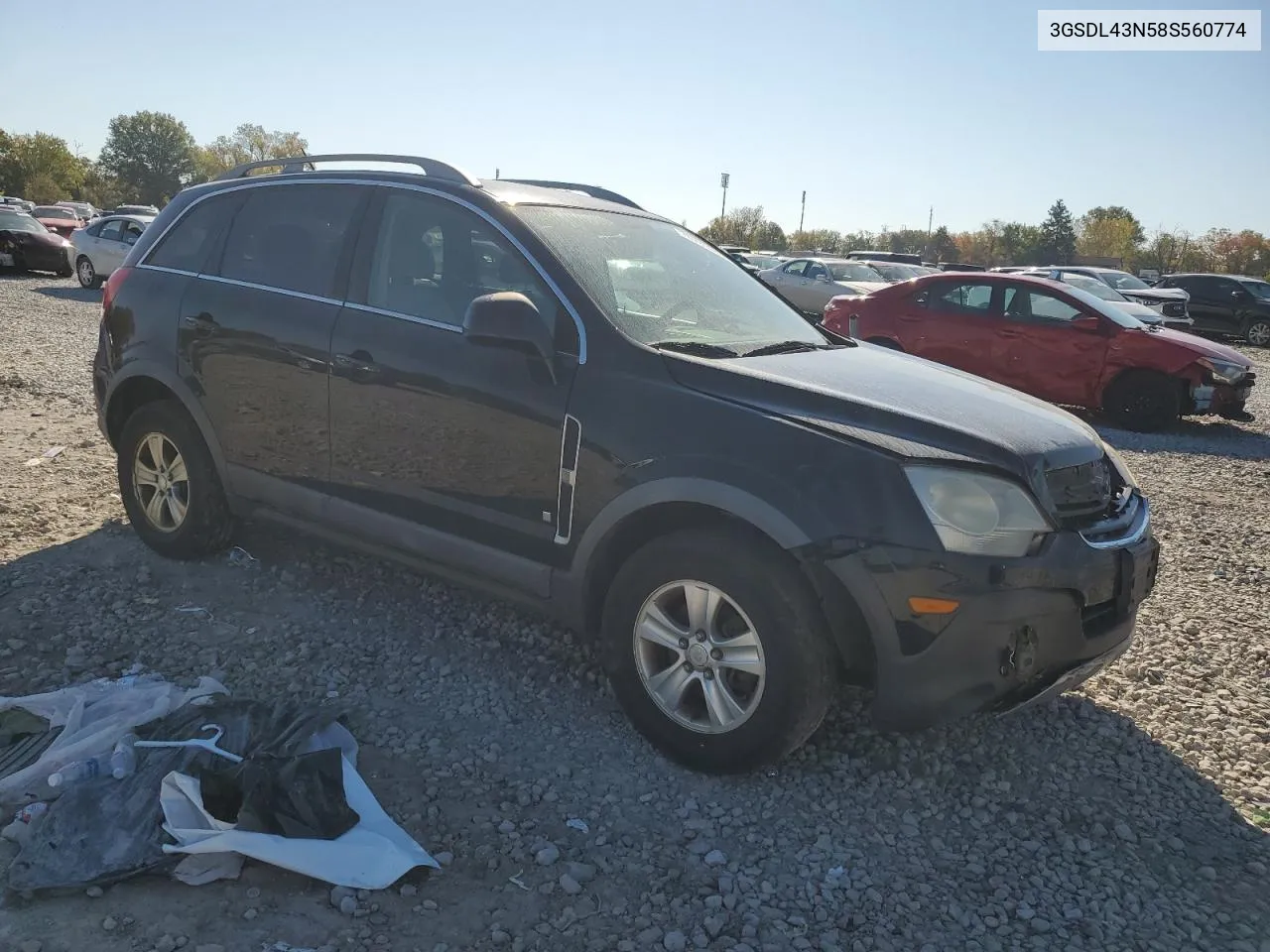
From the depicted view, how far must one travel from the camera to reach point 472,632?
439cm

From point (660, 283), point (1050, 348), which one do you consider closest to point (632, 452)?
point (660, 283)

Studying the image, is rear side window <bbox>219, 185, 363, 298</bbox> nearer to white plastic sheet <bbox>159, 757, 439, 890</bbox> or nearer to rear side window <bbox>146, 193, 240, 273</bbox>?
rear side window <bbox>146, 193, 240, 273</bbox>

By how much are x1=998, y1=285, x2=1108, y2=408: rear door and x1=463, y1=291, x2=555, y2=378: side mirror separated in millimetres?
8505

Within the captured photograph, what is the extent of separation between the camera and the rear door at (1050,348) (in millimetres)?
10734

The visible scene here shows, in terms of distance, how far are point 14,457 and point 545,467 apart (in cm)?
502

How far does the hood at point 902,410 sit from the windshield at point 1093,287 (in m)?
16.0

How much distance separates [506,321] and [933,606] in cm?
167

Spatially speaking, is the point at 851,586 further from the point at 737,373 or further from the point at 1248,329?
the point at 1248,329

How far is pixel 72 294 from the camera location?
19.5m

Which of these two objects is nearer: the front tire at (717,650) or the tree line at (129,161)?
the front tire at (717,650)

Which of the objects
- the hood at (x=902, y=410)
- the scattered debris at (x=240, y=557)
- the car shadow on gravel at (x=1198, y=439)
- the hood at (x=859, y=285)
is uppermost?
the hood at (x=859, y=285)

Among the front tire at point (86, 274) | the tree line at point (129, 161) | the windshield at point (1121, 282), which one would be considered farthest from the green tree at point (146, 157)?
the windshield at point (1121, 282)

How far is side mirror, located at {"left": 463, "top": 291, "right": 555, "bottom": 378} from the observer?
3465 mm

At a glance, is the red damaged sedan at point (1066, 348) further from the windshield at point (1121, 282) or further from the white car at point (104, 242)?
the white car at point (104, 242)
